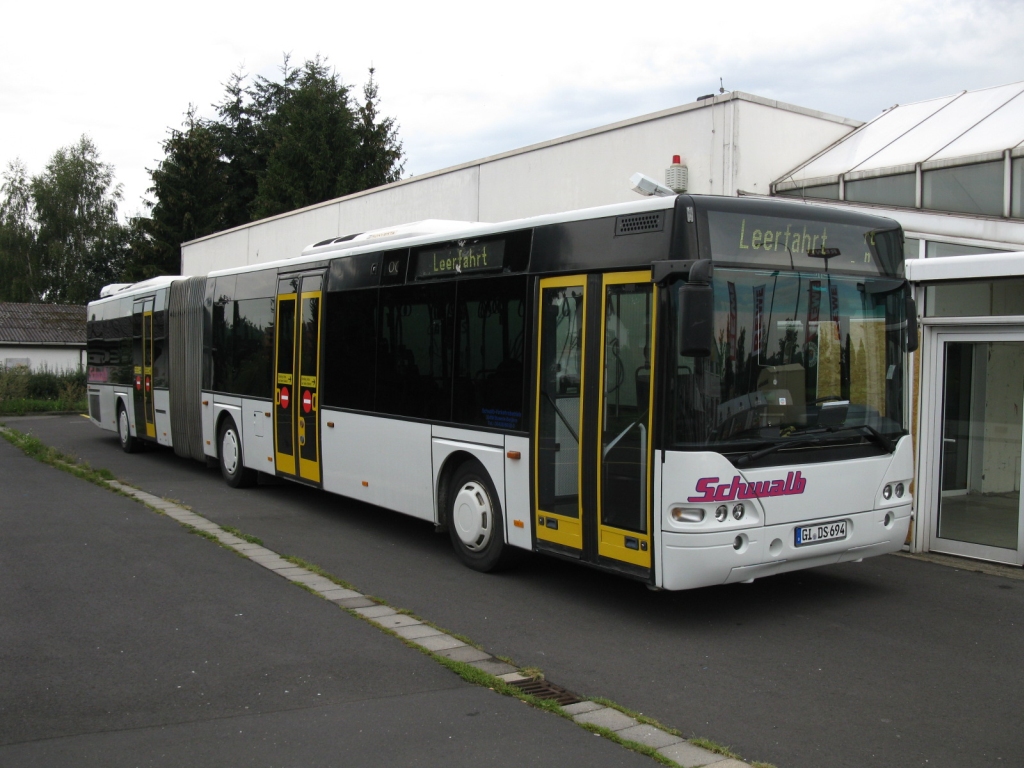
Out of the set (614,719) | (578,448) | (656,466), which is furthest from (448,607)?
(614,719)

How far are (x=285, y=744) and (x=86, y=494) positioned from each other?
31.2ft

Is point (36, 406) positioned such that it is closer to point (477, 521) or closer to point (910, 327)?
point (477, 521)

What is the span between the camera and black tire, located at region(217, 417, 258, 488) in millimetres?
13703

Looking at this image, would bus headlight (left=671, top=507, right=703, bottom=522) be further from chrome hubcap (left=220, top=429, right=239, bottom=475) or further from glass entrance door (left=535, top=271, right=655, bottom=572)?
chrome hubcap (left=220, top=429, right=239, bottom=475)

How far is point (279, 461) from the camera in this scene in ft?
40.5

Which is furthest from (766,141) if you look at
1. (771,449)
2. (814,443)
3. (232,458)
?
(232,458)

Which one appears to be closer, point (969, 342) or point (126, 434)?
point (969, 342)

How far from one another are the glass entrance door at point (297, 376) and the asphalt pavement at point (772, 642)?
4.44ft

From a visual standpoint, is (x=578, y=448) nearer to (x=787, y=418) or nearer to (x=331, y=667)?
(x=787, y=418)

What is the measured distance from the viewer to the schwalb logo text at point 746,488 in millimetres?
6566

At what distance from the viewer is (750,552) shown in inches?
267

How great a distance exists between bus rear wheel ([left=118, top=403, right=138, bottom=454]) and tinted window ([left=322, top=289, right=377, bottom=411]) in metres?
9.59

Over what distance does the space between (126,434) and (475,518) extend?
13.0 metres

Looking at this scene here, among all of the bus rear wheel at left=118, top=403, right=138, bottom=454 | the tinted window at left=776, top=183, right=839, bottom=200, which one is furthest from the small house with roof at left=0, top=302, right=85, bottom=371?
the tinted window at left=776, top=183, right=839, bottom=200
